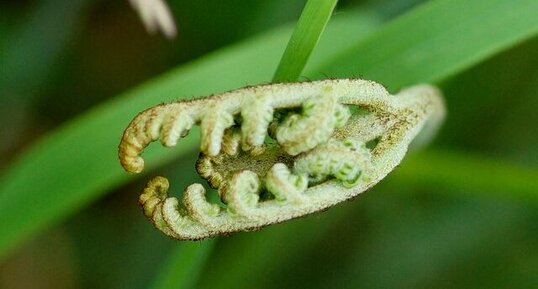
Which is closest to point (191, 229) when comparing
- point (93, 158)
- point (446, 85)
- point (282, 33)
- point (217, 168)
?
point (217, 168)

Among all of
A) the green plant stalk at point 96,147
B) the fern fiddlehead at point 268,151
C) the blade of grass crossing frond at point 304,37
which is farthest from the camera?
the green plant stalk at point 96,147

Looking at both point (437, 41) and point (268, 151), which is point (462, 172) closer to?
point (437, 41)

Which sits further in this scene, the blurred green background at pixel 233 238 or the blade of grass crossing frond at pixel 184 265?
the blurred green background at pixel 233 238

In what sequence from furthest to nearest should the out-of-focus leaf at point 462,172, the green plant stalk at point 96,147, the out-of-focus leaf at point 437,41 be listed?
the out-of-focus leaf at point 462,172 → the green plant stalk at point 96,147 → the out-of-focus leaf at point 437,41

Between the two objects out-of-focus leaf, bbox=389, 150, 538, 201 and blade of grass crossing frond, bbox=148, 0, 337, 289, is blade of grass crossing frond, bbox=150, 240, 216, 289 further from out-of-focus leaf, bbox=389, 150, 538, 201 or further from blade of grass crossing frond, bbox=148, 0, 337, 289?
out-of-focus leaf, bbox=389, 150, 538, 201

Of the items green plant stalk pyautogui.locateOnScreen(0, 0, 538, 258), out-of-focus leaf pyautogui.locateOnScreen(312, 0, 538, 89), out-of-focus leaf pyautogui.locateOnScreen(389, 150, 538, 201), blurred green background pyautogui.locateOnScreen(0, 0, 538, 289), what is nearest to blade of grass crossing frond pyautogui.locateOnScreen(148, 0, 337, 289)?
out-of-focus leaf pyautogui.locateOnScreen(312, 0, 538, 89)

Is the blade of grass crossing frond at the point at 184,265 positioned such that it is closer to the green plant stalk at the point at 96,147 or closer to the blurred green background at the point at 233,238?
the green plant stalk at the point at 96,147

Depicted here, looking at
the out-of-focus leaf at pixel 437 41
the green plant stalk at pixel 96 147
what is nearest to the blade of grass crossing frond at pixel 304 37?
the out-of-focus leaf at pixel 437 41
